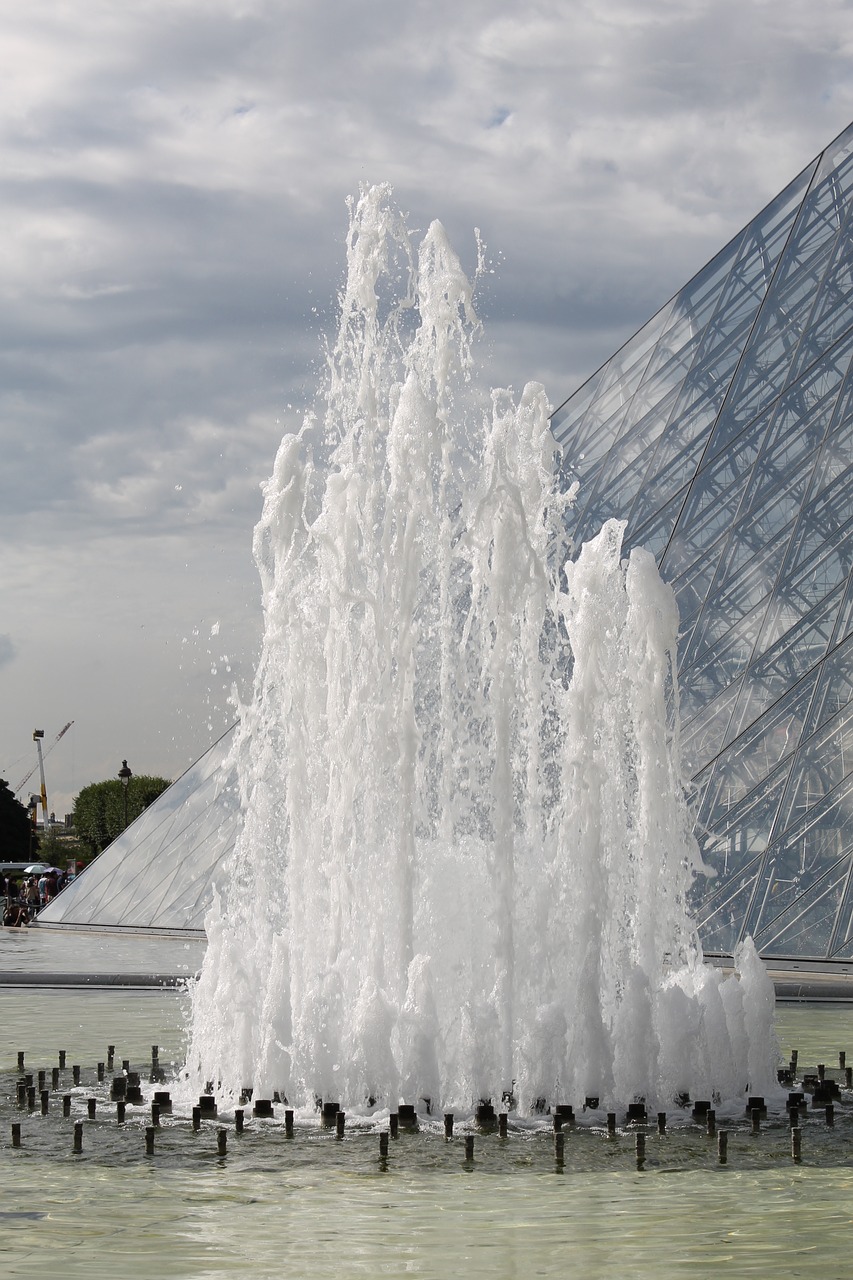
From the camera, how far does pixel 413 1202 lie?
6676 millimetres

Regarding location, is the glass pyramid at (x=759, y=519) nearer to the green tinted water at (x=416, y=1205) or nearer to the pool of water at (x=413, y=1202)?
the green tinted water at (x=416, y=1205)

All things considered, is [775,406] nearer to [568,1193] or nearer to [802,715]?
[802,715]

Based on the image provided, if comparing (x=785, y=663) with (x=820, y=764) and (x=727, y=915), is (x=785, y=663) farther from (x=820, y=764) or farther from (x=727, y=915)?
(x=727, y=915)

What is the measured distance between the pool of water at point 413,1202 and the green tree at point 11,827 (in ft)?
236

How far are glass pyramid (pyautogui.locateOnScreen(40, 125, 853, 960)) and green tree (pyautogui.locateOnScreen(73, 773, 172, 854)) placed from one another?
2452 inches

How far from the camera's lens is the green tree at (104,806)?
92.0 metres

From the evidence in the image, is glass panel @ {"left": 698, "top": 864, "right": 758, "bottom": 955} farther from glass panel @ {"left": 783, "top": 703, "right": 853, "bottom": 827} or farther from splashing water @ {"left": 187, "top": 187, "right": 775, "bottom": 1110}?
splashing water @ {"left": 187, "top": 187, "right": 775, "bottom": 1110}

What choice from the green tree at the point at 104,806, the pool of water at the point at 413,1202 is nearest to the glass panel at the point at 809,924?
the pool of water at the point at 413,1202

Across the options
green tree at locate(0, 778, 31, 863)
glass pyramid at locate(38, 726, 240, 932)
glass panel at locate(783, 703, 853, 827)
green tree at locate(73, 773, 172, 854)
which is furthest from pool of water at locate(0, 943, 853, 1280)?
green tree at locate(73, 773, 172, 854)

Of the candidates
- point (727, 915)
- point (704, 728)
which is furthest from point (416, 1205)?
point (704, 728)

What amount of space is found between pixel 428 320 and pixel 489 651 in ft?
7.59

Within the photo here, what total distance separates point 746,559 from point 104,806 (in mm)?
76989

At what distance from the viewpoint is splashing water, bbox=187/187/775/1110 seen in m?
8.96

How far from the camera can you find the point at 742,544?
2252 centimetres
